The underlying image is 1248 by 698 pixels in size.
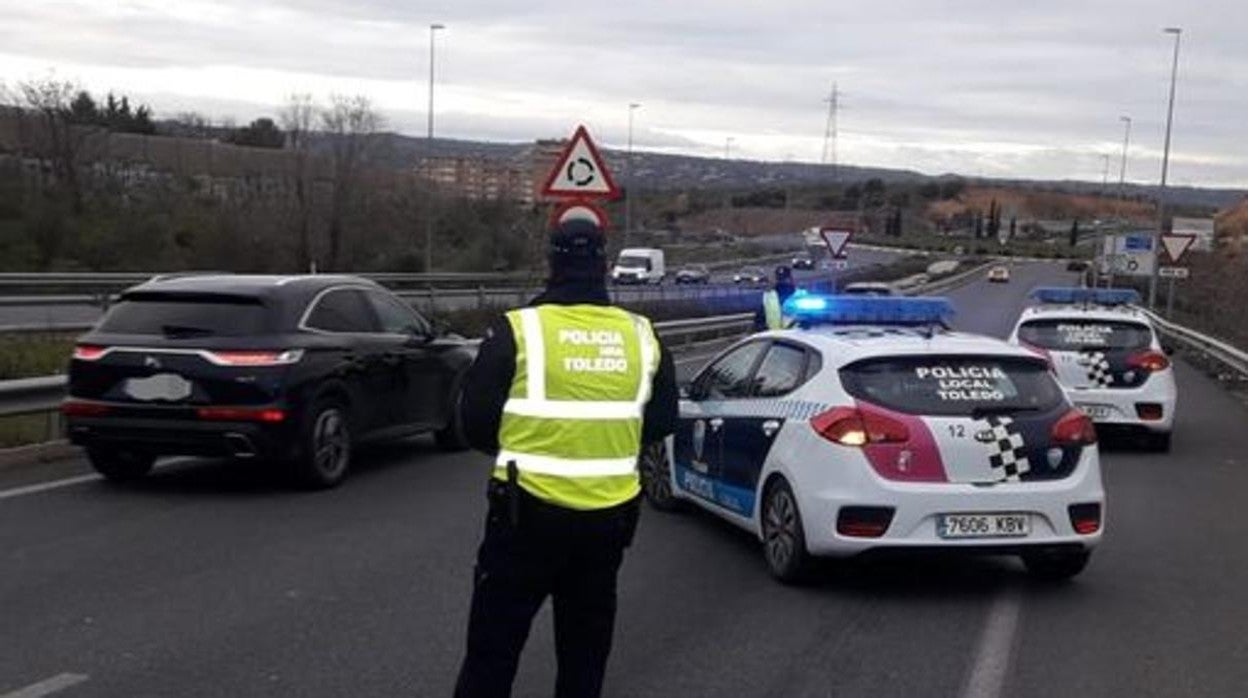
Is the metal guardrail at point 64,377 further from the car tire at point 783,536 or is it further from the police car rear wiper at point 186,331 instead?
the police car rear wiper at point 186,331

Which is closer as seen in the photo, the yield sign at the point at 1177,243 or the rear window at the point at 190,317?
the rear window at the point at 190,317

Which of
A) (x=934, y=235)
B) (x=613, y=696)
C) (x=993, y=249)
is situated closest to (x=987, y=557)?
(x=613, y=696)

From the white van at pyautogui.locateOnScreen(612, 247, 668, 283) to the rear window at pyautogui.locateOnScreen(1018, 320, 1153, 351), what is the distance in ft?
138

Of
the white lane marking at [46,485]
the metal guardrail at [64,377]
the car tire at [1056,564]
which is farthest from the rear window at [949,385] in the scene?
the white lane marking at [46,485]

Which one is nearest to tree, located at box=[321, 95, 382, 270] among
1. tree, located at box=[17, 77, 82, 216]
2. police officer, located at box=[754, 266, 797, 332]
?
tree, located at box=[17, 77, 82, 216]

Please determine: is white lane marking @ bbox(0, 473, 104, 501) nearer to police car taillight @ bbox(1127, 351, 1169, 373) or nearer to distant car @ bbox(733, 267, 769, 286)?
police car taillight @ bbox(1127, 351, 1169, 373)

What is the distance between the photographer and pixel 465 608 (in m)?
7.33

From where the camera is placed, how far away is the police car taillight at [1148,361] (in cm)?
1546

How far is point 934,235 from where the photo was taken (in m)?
183

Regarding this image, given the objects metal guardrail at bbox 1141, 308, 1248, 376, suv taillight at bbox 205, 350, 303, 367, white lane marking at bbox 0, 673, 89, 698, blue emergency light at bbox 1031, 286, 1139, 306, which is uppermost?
blue emergency light at bbox 1031, 286, 1139, 306

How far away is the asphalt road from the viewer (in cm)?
619

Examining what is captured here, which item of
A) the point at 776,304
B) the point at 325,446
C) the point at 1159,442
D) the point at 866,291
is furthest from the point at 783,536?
the point at 866,291

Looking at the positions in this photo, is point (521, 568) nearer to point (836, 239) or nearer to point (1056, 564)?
point (1056, 564)

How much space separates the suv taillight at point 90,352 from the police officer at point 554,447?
6.42 meters
